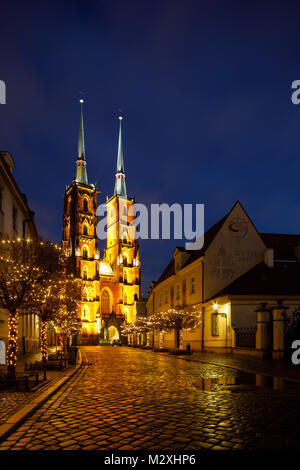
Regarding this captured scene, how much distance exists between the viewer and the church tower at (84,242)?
95500mm

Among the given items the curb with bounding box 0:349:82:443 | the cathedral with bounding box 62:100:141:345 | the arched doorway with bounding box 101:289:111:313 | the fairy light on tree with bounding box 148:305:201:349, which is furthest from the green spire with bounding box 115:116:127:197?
the curb with bounding box 0:349:82:443

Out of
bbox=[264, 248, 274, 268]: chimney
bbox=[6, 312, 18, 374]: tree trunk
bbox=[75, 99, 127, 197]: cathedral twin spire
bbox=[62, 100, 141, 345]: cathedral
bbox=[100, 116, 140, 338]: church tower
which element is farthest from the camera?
bbox=[75, 99, 127, 197]: cathedral twin spire

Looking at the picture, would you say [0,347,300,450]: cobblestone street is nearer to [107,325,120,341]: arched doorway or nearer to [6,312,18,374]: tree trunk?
[6,312,18,374]: tree trunk

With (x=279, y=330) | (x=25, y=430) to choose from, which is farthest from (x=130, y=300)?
(x=25, y=430)

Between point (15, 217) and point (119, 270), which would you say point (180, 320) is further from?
point (119, 270)

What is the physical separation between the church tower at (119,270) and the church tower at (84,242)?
5.18 metres

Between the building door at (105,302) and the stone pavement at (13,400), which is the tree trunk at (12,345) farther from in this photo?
the building door at (105,302)

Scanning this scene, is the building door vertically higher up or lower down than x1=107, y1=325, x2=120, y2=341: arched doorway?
higher up

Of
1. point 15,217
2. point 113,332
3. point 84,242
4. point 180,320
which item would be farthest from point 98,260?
point 15,217

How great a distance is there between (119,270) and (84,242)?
1131 centimetres

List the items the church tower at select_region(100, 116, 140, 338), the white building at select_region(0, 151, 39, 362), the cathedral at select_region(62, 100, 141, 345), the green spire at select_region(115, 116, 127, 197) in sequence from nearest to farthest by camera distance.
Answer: the white building at select_region(0, 151, 39, 362), the cathedral at select_region(62, 100, 141, 345), the church tower at select_region(100, 116, 140, 338), the green spire at select_region(115, 116, 127, 197)

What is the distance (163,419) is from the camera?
25.7ft

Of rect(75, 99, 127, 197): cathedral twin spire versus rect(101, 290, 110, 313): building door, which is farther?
rect(75, 99, 127, 197): cathedral twin spire

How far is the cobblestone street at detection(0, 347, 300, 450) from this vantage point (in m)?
6.25
